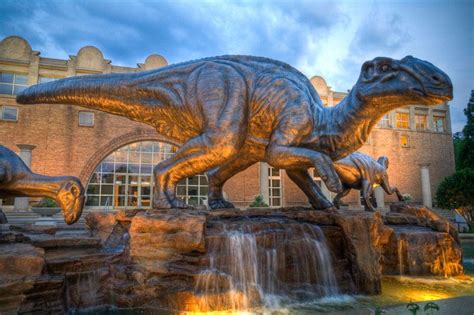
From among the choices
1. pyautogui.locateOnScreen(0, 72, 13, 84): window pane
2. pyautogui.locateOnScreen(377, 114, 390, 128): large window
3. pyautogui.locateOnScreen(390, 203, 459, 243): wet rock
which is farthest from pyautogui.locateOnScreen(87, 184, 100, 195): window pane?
pyautogui.locateOnScreen(377, 114, 390, 128): large window

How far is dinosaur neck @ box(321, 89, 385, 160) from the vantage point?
14.3 ft

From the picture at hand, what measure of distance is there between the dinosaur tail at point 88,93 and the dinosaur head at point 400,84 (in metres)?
3.06

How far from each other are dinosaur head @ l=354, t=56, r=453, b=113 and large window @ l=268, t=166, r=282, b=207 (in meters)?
20.4

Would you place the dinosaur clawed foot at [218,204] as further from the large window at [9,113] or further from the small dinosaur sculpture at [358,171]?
the large window at [9,113]

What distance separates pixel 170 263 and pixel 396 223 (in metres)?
4.72

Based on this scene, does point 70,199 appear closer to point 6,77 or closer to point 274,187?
point 6,77

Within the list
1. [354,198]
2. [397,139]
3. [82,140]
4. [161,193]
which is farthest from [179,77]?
[397,139]

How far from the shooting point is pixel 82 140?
788 inches

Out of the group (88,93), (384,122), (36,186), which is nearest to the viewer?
(36,186)

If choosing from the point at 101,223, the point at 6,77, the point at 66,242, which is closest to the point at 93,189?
the point at 6,77

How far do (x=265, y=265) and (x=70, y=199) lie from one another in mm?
2206

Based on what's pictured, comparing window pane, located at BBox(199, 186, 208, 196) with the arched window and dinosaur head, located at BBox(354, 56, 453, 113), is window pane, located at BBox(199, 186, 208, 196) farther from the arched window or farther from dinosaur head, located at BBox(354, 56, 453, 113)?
dinosaur head, located at BBox(354, 56, 453, 113)

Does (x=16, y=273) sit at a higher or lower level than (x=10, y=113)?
lower

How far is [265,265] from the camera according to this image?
3812mm
